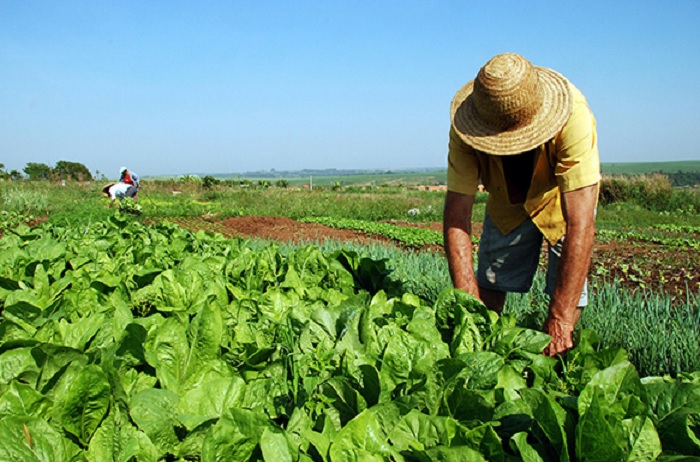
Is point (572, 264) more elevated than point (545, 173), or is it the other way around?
point (545, 173)

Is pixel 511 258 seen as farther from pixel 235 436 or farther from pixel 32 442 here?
pixel 32 442

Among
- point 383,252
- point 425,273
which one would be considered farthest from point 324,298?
point 383,252

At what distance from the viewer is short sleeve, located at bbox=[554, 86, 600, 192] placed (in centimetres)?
241

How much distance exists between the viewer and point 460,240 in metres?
2.81

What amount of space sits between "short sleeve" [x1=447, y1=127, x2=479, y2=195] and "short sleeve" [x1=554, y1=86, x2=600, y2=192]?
48 cm

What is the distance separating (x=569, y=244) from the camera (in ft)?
7.91

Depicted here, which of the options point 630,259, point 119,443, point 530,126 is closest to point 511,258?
point 530,126

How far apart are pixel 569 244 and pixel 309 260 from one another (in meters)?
1.47

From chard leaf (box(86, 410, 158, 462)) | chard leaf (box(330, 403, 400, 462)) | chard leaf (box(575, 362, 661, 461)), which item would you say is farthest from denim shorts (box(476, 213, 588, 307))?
chard leaf (box(86, 410, 158, 462))

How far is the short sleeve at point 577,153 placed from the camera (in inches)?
95.0

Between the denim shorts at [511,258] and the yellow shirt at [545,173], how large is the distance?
8cm

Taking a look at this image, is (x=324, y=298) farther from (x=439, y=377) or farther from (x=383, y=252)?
(x=383, y=252)

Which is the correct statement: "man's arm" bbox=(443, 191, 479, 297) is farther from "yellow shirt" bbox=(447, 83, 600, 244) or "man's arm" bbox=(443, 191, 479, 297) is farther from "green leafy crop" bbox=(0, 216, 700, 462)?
"green leafy crop" bbox=(0, 216, 700, 462)

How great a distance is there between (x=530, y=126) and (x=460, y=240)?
72 centimetres
